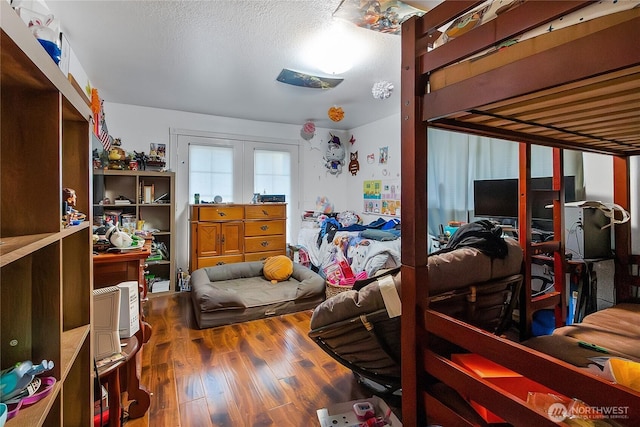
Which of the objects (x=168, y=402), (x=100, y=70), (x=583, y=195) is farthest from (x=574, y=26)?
(x=100, y=70)

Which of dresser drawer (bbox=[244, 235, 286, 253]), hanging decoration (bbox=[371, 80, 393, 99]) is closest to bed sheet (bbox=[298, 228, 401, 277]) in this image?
dresser drawer (bbox=[244, 235, 286, 253])

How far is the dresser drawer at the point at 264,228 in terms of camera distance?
166 inches

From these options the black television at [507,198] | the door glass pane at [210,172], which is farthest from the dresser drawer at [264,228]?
the black television at [507,198]

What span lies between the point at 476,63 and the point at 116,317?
5.61 feet

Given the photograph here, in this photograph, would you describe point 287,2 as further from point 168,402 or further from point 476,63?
point 168,402

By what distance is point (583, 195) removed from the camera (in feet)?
7.19

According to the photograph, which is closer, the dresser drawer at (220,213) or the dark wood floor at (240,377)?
the dark wood floor at (240,377)

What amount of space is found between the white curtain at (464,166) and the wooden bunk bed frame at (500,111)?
3.71 feet

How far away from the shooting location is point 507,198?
2.66 meters

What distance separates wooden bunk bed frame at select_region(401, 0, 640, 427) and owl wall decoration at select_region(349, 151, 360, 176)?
148 inches

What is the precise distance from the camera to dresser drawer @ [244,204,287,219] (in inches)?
165

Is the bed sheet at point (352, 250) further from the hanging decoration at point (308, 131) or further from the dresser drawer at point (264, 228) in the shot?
the hanging decoration at point (308, 131)

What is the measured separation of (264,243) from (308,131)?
189 centimetres

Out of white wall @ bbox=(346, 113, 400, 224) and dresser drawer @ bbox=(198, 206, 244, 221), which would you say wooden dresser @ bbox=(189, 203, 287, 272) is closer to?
dresser drawer @ bbox=(198, 206, 244, 221)
